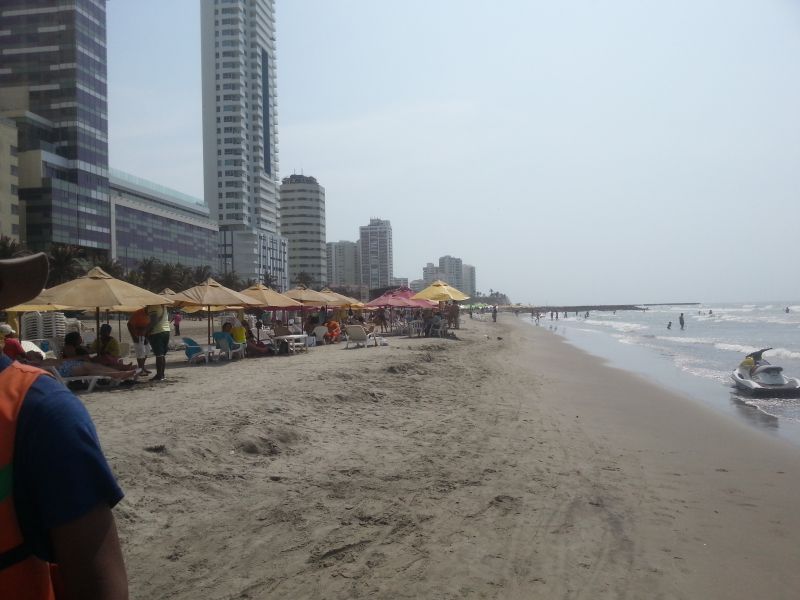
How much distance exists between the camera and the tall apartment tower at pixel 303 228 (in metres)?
124

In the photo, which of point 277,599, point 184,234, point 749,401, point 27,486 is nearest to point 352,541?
point 277,599

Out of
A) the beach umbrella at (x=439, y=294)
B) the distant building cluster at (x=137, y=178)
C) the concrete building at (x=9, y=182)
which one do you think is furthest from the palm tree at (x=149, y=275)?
the beach umbrella at (x=439, y=294)

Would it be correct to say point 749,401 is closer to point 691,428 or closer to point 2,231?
point 691,428

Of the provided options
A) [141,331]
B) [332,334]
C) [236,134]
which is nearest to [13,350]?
[141,331]

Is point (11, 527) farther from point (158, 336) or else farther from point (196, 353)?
point (196, 353)

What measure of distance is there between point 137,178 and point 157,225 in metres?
10.8

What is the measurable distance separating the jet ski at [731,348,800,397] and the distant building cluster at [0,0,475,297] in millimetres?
56070

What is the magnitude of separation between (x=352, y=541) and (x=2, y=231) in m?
57.1

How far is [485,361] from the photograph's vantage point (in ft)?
53.0

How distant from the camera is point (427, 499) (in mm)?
4848

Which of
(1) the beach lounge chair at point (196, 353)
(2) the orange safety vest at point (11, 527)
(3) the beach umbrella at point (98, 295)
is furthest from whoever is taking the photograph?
(1) the beach lounge chair at point (196, 353)

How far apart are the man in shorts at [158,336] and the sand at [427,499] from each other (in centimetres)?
99

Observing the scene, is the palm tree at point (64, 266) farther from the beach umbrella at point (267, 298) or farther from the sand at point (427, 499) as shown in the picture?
the sand at point (427, 499)

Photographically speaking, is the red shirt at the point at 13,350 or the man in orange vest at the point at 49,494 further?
the red shirt at the point at 13,350
